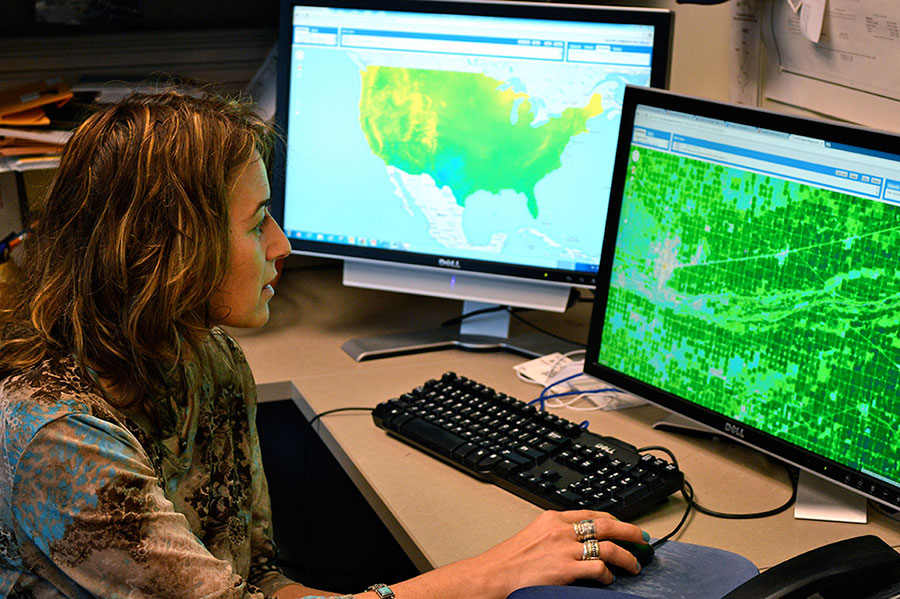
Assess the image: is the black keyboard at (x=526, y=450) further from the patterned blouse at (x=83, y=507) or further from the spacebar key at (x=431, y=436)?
the patterned blouse at (x=83, y=507)

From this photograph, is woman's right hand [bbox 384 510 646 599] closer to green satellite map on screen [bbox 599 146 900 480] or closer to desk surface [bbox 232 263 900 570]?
desk surface [bbox 232 263 900 570]

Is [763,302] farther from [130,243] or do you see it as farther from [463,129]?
[130,243]

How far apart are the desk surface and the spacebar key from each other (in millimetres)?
18

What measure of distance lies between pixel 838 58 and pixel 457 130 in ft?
1.81

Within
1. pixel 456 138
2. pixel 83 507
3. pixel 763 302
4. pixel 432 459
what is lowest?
pixel 432 459

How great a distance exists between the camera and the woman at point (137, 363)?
2.72 feet

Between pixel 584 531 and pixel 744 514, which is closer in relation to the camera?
pixel 584 531

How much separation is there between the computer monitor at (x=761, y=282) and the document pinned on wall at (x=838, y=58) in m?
0.24

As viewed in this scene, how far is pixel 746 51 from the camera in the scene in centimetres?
150

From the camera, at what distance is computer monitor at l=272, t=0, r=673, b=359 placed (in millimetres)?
1435

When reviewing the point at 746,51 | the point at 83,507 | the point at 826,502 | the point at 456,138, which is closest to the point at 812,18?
the point at 746,51

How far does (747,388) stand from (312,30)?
34.0 inches

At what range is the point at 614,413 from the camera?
4.44 feet

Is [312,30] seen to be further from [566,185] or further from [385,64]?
[566,185]
